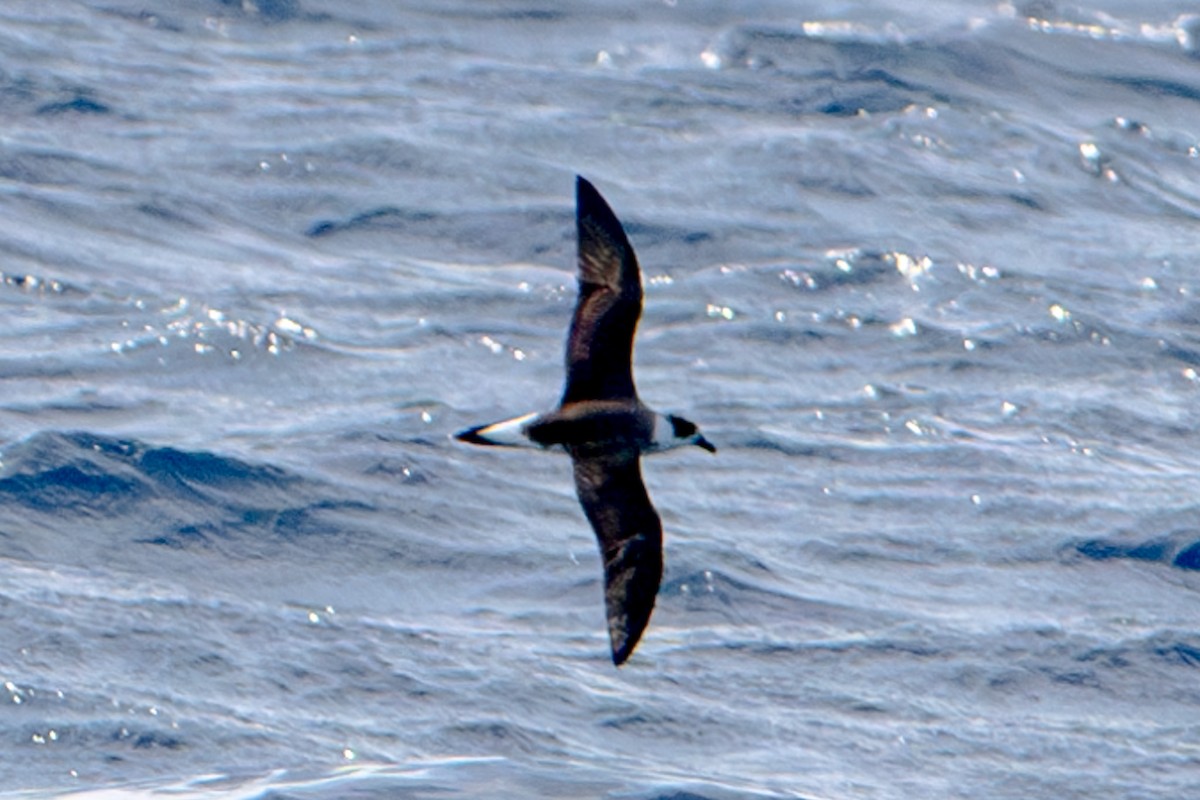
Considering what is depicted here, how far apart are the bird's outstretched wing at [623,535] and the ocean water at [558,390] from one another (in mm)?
2812

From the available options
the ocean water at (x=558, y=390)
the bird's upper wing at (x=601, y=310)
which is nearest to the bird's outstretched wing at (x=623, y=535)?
the bird's upper wing at (x=601, y=310)

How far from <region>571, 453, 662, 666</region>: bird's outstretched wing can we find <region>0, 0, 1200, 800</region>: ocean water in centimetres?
281

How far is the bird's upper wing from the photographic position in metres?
8.83

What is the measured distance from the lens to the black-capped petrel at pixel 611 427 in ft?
27.9

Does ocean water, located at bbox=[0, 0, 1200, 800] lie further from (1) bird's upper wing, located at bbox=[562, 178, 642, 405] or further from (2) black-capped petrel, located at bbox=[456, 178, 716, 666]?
(1) bird's upper wing, located at bbox=[562, 178, 642, 405]

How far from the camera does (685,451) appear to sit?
16.1 meters

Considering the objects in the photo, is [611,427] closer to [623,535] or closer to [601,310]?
[623,535]

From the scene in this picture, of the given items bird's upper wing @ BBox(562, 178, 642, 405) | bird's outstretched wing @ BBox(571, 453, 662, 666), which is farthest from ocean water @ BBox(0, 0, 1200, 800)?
bird's upper wing @ BBox(562, 178, 642, 405)

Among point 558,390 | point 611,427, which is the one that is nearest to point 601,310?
point 611,427

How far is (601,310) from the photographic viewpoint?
8.92 m

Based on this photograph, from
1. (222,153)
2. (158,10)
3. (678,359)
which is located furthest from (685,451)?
(158,10)

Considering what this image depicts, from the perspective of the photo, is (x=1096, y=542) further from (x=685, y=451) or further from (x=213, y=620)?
(x=213, y=620)

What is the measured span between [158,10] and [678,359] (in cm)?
1075

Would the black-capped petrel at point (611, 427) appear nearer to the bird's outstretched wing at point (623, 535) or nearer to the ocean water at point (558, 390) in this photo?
the bird's outstretched wing at point (623, 535)
